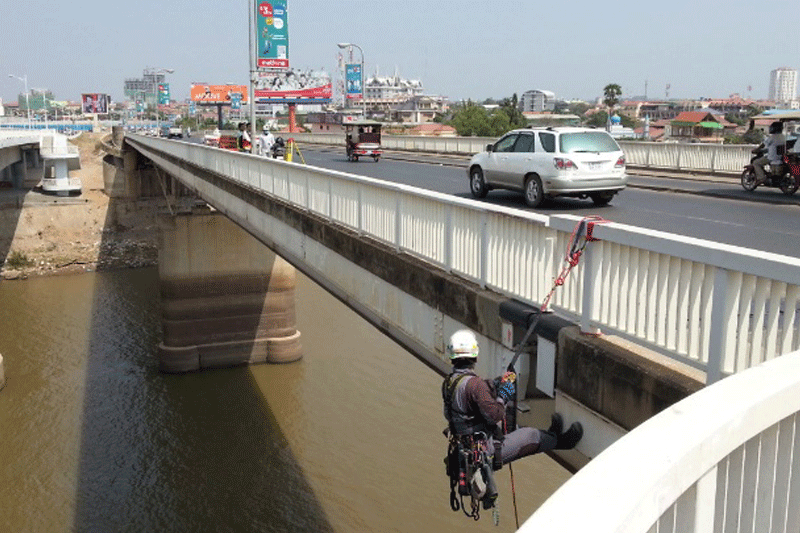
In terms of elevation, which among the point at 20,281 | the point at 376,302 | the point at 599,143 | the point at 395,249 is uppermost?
the point at 599,143

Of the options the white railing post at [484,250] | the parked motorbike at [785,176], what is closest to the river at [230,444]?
the parked motorbike at [785,176]

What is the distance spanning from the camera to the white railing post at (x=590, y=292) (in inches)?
208

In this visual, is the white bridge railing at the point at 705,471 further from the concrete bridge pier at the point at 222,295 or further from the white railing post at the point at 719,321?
the concrete bridge pier at the point at 222,295

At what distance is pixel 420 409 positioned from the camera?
2123cm

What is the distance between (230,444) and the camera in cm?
1997

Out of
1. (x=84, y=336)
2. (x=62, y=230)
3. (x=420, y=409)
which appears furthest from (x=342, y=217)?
(x=62, y=230)

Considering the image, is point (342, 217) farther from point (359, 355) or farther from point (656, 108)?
point (656, 108)

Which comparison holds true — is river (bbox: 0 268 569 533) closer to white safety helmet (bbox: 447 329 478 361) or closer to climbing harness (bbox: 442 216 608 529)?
climbing harness (bbox: 442 216 608 529)

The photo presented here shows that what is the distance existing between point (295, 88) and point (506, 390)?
92859 mm

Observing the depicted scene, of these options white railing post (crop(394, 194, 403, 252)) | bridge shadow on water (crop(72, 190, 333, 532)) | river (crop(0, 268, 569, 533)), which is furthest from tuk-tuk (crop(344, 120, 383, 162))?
white railing post (crop(394, 194, 403, 252))

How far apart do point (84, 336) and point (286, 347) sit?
9.56 meters

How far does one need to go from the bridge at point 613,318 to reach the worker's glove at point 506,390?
1.36ft

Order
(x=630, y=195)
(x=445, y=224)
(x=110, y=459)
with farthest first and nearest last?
(x=110, y=459), (x=630, y=195), (x=445, y=224)

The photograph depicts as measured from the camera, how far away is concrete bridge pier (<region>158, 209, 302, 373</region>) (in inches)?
1040
